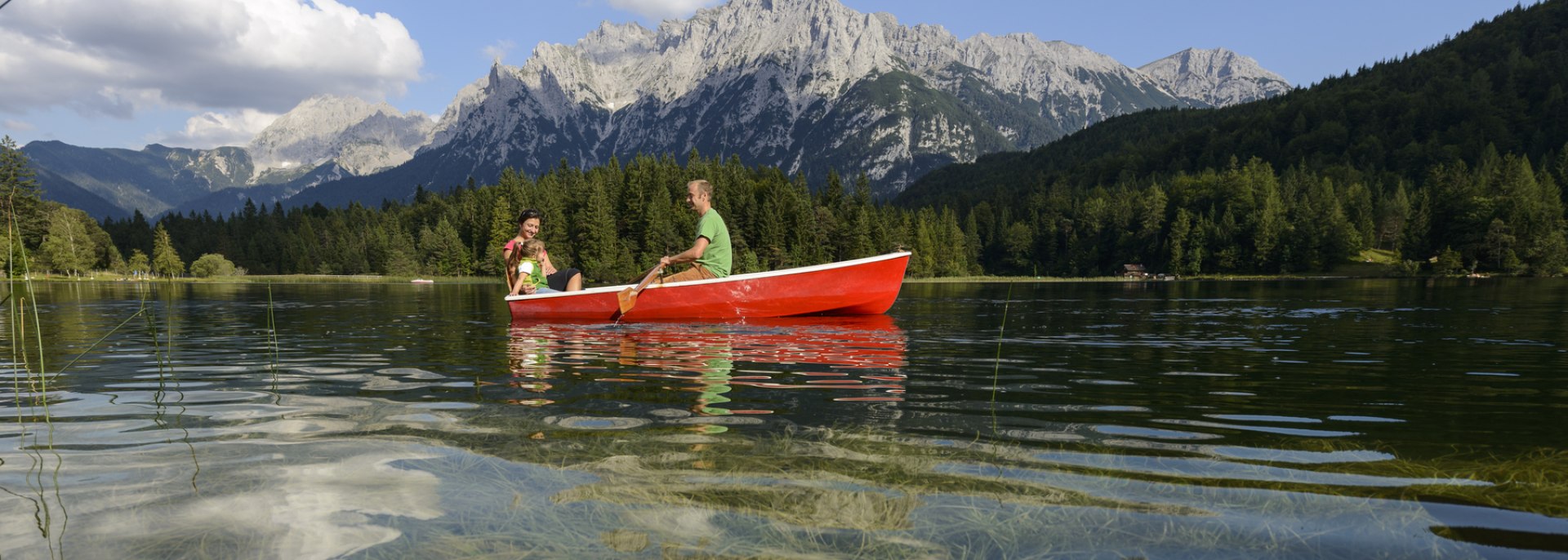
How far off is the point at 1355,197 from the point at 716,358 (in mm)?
156779

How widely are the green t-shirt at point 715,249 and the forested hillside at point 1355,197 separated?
119 metres

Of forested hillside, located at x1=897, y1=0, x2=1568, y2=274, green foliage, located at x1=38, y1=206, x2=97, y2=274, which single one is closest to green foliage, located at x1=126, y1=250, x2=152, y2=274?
green foliage, located at x1=38, y1=206, x2=97, y2=274

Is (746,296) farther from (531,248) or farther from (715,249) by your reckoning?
(531,248)

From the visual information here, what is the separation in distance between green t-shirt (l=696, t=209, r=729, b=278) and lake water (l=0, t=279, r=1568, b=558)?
6024 mm

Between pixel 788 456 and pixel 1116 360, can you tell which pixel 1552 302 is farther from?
pixel 788 456

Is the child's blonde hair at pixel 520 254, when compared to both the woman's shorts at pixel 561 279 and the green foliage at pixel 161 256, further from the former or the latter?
the green foliage at pixel 161 256

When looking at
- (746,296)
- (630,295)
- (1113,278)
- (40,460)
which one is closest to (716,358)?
(746,296)

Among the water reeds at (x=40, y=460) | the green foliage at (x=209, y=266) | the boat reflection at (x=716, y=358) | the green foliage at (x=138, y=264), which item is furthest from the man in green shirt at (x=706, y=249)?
the green foliage at (x=138, y=264)

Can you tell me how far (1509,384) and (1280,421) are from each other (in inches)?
181

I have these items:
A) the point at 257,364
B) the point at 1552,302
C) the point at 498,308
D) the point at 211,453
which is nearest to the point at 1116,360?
the point at 211,453

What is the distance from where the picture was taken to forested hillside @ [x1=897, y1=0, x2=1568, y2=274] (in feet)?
340

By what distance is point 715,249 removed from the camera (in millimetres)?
17953

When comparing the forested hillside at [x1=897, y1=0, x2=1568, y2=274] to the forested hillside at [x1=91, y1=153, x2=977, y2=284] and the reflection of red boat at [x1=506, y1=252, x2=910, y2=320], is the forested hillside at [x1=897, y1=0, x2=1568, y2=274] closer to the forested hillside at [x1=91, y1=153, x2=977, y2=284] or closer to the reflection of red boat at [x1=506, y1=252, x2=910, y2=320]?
the forested hillside at [x1=91, y1=153, x2=977, y2=284]

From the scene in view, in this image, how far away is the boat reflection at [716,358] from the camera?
27.7ft
